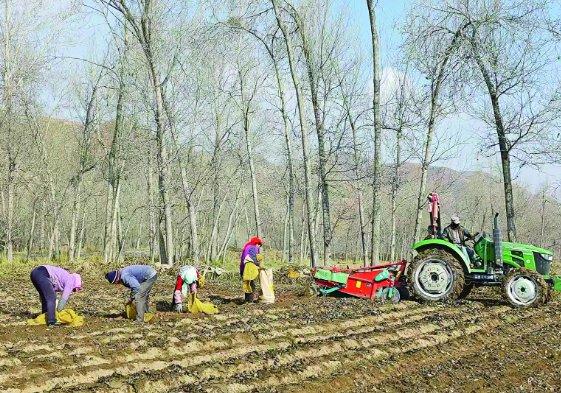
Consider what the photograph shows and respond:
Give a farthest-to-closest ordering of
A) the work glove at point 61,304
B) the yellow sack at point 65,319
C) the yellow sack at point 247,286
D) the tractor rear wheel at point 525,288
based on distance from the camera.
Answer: the yellow sack at point 247,286, the tractor rear wheel at point 525,288, the work glove at point 61,304, the yellow sack at point 65,319

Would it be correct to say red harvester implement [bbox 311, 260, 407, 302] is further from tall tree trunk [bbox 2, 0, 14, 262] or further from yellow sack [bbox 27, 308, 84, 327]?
tall tree trunk [bbox 2, 0, 14, 262]

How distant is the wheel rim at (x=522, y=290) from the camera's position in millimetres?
12508

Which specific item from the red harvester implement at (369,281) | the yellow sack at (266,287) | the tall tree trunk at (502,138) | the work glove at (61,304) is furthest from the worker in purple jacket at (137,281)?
the tall tree trunk at (502,138)

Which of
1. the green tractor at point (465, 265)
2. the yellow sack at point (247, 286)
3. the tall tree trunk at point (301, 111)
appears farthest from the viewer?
the tall tree trunk at point (301, 111)

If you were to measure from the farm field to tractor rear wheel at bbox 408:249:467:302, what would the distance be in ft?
1.91

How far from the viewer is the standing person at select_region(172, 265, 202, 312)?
11.8 meters

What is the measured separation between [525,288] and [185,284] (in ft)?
20.2

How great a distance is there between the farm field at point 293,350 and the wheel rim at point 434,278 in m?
0.64

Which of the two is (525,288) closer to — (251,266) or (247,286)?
(251,266)

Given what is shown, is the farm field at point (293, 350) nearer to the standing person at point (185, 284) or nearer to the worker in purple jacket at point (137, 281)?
the standing person at point (185, 284)

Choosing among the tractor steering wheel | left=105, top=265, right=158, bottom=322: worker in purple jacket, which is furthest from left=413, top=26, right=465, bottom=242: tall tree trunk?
left=105, top=265, right=158, bottom=322: worker in purple jacket

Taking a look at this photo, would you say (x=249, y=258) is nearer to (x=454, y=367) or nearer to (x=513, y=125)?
(x=454, y=367)

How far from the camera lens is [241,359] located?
7742 millimetres

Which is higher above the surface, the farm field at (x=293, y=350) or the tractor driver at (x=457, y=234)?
the tractor driver at (x=457, y=234)
